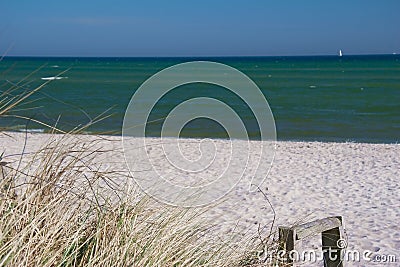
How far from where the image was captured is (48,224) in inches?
86.7

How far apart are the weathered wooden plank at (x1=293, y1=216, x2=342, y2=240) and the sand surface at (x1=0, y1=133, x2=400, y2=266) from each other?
0.82m

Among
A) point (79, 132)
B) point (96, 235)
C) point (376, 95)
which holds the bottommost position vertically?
point (376, 95)

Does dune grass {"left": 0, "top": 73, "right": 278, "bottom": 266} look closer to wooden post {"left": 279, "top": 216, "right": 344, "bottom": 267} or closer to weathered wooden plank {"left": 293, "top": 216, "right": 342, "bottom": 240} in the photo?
wooden post {"left": 279, "top": 216, "right": 344, "bottom": 267}

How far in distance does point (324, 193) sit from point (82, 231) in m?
6.78

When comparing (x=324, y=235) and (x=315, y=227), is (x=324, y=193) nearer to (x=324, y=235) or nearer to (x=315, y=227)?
(x=324, y=235)

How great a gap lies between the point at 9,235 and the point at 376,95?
3398 cm

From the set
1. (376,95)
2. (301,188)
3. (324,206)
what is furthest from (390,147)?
(376,95)

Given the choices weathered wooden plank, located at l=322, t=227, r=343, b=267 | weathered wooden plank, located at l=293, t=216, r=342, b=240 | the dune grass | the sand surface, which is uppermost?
the dune grass

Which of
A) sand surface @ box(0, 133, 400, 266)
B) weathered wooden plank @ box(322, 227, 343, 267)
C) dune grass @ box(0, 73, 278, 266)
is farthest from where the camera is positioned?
sand surface @ box(0, 133, 400, 266)

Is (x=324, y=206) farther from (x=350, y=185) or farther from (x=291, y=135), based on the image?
(x=291, y=135)

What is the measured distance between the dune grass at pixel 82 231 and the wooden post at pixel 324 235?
0.16 metres

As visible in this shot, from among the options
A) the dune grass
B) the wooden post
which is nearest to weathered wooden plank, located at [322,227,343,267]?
the wooden post

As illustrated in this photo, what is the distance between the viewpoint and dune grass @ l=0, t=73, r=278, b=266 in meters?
2.11

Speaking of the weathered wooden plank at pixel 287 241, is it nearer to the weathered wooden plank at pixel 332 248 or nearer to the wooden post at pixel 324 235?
the wooden post at pixel 324 235
